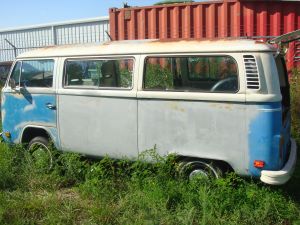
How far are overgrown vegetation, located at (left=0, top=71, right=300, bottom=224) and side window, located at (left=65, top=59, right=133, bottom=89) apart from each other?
3.34 ft

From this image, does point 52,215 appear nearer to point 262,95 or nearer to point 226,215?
point 226,215

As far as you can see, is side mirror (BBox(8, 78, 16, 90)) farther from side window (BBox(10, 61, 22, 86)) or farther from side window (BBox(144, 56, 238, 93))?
side window (BBox(144, 56, 238, 93))

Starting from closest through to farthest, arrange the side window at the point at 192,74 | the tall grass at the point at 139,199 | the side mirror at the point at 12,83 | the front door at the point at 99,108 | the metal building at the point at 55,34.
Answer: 1. the tall grass at the point at 139,199
2. the side window at the point at 192,74
3. the front door at the point at 99,108
4. the side mirror at the point at 12,83
5. the metal building at the point at 55,34

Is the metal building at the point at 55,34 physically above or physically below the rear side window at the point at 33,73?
above

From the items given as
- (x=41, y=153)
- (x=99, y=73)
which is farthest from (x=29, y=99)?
(x=99, y=73)

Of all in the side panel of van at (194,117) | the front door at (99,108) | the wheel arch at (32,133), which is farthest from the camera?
the wheel arch at (32,133)

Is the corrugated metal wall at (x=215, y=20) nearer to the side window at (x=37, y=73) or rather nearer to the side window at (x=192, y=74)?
the side window at (x=192, y=74)

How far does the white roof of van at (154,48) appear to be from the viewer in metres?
4.62

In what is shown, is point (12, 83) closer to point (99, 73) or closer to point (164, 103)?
point (99, 73)

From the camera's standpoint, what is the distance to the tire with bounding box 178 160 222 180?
4.86 metres

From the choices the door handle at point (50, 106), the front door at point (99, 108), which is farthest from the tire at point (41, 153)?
the door handle at point (50, 106)

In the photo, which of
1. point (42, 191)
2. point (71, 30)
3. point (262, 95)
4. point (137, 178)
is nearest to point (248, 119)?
point (262, 95)

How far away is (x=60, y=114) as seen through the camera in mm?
5871

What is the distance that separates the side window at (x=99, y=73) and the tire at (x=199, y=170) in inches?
49.5
